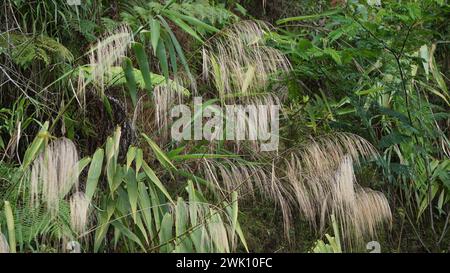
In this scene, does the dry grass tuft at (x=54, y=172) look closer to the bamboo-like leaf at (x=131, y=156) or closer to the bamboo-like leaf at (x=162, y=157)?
the bamboo-like leaf at (x=131, y=156)

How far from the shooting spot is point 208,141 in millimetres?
3250

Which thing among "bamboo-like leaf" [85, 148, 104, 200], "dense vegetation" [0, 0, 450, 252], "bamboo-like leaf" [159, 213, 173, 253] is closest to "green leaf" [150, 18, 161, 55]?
"dense vegetation" [0, 0, 450, 252]

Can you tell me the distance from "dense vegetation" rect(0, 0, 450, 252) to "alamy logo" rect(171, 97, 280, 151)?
0.14 ft

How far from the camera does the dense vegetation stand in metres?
2.68

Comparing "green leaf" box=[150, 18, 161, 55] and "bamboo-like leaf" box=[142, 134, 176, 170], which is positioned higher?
"green leaf" box=[150, 18, 161, 55]

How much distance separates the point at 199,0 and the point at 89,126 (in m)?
0.88

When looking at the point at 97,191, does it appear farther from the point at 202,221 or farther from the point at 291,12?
the point at 291,12

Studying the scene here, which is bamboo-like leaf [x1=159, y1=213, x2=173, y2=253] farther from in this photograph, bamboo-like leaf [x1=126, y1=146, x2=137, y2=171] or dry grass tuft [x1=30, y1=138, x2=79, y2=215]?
dry grass tuft [x1=30, y1=138, x2=79, y2=215]

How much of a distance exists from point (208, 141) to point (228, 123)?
17 centimetres

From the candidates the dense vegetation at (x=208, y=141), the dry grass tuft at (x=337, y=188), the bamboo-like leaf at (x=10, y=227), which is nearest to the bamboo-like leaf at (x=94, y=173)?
the dense vegetation at (x=208, y=141)

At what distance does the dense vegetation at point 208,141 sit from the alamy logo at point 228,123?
0.04 metres

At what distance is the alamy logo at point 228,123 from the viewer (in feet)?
10.1

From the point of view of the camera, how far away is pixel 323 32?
150 inches
